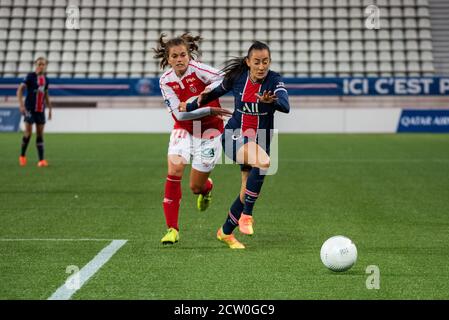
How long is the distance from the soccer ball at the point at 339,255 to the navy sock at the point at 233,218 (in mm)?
1628

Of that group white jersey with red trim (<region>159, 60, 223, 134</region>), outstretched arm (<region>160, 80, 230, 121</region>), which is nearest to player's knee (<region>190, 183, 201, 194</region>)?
white jersey with red trim (<region>159, 60, 223, 134</region>)

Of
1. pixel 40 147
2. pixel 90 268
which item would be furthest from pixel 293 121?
pixel 90 268

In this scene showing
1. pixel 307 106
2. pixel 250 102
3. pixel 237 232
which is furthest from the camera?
pixel 307 106

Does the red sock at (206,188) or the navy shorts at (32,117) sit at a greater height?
the navy shorts at (32,117)

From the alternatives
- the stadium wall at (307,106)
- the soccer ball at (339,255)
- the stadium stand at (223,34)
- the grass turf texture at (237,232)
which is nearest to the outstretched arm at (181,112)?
the grass turf texture at (237,232)

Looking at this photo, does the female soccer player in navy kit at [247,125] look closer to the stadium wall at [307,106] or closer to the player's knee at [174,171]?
the player's knee at [174,171]

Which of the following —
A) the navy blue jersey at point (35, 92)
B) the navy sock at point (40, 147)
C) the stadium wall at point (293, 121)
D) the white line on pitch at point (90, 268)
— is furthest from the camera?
the stadium wall at point (293, 121)

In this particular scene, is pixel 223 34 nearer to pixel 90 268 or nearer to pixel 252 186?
pixel 252 186

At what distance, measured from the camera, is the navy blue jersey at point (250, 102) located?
26.6 feet

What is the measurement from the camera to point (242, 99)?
8.16 meters

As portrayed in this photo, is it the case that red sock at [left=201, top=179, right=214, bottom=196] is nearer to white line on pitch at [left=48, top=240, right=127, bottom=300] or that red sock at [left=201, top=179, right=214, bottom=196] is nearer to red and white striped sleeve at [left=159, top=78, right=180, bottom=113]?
red and white striped sleeve at [left=159, top=78, right=180, bottom=113]

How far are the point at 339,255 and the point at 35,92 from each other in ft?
40.6

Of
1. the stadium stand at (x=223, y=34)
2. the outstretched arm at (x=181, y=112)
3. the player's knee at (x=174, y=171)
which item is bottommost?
the player's knee at (x=174, y=171)

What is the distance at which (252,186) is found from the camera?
821 cm
